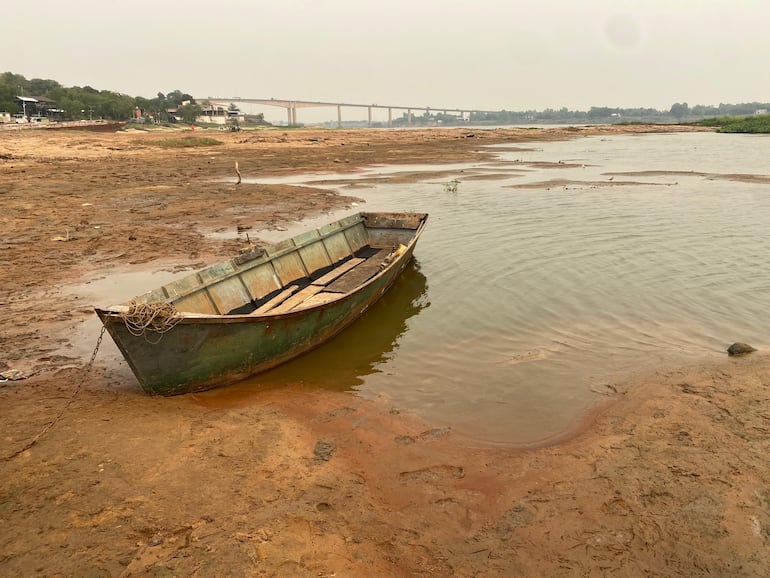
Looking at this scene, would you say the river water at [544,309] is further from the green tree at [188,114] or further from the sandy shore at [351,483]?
the green tree at [188,114]

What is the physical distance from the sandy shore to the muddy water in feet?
1.89

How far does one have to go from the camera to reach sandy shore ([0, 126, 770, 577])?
401 centimetres

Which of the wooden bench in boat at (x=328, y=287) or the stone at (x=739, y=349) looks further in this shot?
the wooden bench in boat at (x=328, y=287)

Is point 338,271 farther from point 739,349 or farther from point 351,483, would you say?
point 739,349

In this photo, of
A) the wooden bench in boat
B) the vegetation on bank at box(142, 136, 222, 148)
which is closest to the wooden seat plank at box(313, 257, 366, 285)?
the wooden bench in boat

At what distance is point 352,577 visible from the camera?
12.5 feet

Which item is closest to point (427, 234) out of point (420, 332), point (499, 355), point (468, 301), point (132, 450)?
point (468, 301)

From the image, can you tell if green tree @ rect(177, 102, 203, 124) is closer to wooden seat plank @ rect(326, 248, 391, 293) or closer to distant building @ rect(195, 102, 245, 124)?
distant building @ rect(195, 102, 245, 124)

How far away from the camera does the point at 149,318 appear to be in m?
5.67

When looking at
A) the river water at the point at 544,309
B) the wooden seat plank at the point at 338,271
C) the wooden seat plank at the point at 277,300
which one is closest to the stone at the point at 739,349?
the river water at the point at 544,309

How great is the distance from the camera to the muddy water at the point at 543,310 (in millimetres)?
6867

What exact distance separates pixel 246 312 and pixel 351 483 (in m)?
4.72

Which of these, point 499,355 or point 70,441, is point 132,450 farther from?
point 499,355

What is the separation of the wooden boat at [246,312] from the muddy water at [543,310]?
0.41 m
